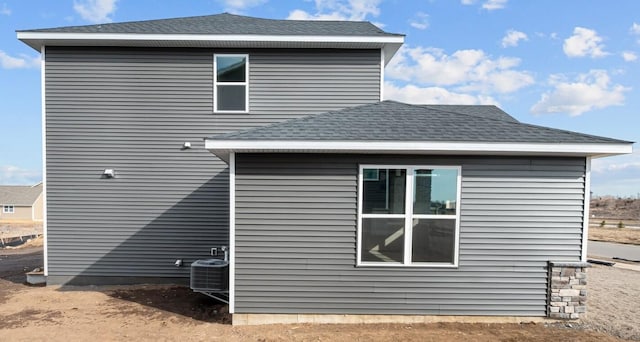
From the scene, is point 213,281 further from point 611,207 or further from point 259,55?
point 611,207

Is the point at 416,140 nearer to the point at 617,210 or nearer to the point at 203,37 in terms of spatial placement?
the point at 203,37

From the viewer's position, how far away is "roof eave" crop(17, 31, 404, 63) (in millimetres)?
6641

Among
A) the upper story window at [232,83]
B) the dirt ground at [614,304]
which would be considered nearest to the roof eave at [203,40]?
the upper story window at [232,83]

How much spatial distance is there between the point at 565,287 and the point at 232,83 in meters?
6.96

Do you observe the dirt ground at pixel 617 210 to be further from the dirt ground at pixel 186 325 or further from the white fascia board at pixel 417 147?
the white fascia board at pixel 417 147

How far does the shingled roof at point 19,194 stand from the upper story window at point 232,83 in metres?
45.4

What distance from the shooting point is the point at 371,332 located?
14.9 feet

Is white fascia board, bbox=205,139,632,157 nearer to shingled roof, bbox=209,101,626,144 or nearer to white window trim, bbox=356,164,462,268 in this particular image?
shingled roof, bbox=209,101,626,144

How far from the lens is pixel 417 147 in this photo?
4.49m

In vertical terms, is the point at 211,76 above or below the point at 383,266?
above

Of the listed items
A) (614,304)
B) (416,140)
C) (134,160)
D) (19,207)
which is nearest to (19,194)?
(19,207)

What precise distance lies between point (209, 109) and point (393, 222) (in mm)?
4616

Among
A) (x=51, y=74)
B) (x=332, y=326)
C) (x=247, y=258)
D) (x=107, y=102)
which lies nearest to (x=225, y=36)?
(x=107, y=102)

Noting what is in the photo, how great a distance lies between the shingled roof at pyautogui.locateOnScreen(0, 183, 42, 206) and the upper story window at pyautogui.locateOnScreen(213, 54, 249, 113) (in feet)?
149
